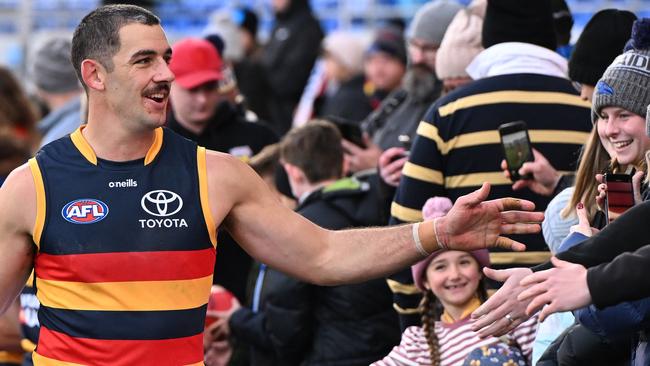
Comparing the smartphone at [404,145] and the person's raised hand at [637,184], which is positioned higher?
the person's raised hand at [637,184]

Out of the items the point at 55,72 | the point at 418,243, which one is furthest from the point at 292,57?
the point at 418,243

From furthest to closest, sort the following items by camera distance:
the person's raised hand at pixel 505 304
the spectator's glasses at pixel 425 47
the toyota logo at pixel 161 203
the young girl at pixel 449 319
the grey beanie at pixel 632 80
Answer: the spectator's glasses at pixel 425 47
the young girl at pixel 449 319
the grey beanie at pixel 632 80
the toyota logo at pixel 161 203
the person's raised hand at pixel 505 304

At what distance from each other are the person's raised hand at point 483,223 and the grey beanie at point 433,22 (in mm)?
3137

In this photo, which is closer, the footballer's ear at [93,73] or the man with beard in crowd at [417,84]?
the footballer's ear at [93,73]

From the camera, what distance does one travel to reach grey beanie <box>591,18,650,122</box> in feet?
17.6

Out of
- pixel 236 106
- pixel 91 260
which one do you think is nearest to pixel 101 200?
pixel 91 260

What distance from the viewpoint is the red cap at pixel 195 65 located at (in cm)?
903

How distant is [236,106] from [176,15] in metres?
6.92

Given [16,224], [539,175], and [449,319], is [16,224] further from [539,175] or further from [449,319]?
[539,175]

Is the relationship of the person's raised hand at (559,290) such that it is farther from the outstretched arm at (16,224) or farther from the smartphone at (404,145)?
the smartphone at (404,145)

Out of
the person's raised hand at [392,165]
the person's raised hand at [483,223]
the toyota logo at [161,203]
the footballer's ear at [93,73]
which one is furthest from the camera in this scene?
the person's raised hand at [392,165]

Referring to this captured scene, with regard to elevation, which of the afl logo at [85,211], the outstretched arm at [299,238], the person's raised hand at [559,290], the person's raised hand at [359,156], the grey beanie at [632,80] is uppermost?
the grey beanie at [632,80]

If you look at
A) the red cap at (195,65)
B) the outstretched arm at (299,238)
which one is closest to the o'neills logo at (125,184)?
the outstretched arm at (299,238)

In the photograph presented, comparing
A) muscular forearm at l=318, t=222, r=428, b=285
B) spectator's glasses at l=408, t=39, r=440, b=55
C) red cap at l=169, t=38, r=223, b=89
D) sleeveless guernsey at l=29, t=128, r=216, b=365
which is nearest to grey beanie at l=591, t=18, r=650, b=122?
muscular forearm at l=318, t=222, r=428, b=285
